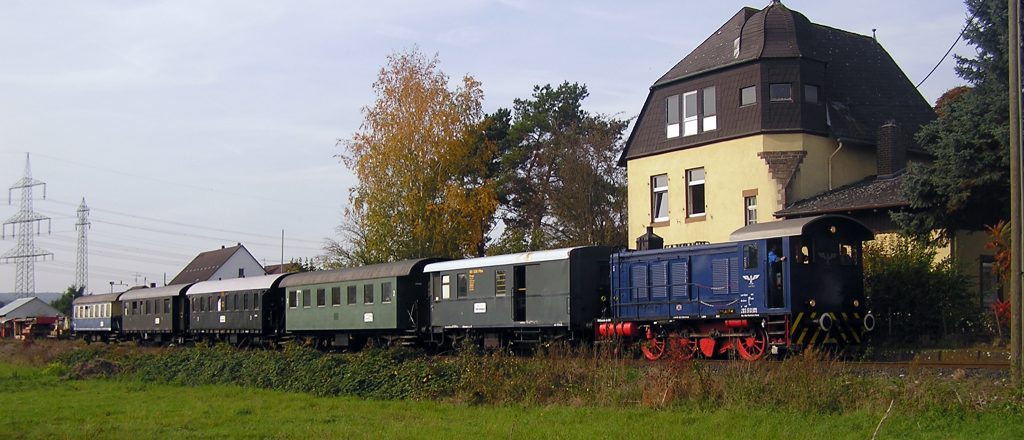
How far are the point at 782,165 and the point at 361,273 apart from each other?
47.7 feet

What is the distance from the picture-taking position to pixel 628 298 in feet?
80.0

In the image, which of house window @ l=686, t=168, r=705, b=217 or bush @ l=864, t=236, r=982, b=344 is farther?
house window @ l=686, t=168, r=705, b=217

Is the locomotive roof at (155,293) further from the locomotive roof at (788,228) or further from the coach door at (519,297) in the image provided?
the locomotive roof at (788,228)

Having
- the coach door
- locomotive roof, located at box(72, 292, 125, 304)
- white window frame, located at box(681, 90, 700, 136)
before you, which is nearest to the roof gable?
locomotive roof, located at box(72, 292, 125, 304)

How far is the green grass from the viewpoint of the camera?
12398 millimetres

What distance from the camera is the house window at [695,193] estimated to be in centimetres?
3556

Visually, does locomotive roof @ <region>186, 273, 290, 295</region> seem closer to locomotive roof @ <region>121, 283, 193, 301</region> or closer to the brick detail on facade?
locomotive roof @ <region>121, 283, 193, 301</region>

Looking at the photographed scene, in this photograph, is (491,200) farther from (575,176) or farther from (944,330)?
(944,330)

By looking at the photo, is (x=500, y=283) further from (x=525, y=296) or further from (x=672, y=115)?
(x=672, y=115)

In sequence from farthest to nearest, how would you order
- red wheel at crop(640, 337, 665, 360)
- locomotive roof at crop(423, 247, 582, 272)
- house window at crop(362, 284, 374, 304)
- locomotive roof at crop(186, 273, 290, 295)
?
locomotive roof at crop(186, 273, 290, 295) < house window at crop(362, 284, 374, 304) < locomotive roof at crop(423, 247, 582, 272) < red wheel at crop(640, 337, 665, 360)

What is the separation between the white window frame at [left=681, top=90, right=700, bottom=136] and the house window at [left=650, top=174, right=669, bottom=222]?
75.1 inches

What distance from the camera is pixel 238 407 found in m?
18.3

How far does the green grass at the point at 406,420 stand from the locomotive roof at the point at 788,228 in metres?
7.59

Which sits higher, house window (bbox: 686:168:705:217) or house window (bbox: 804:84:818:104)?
house window (bbox: 804:84:818:104)
